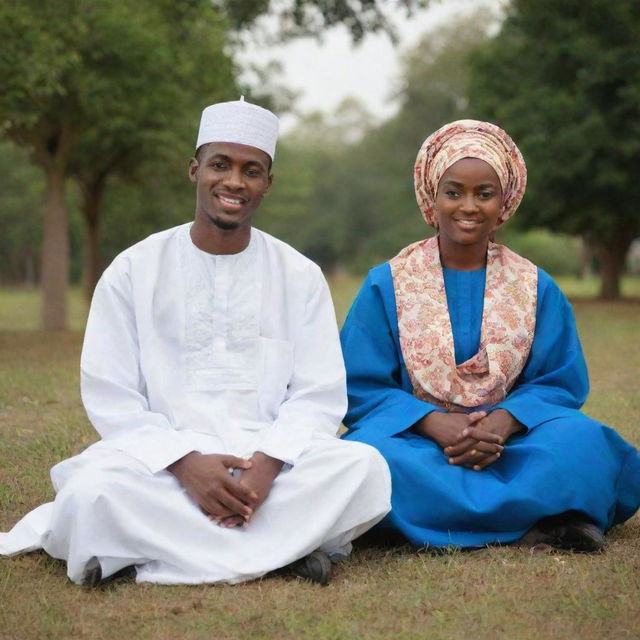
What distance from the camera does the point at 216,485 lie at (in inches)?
139

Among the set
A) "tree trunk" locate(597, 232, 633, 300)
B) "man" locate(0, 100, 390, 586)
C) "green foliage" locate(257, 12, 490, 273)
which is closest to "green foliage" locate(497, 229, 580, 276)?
"green foliage" locate(257, 12, 490, 273)

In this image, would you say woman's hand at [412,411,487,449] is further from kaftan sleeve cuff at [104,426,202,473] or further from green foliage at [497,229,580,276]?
green foliage at [497,229,580,276]

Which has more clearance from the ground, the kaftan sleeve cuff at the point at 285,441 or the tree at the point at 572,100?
the tree at the point at 572,100

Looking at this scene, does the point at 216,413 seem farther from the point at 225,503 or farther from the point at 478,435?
the point at 478,435

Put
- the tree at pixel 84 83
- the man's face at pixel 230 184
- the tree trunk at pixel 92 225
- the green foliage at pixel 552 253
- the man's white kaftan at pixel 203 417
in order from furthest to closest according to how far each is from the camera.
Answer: the green foliage at pixel 552 253, the tree trunk at pixel 92 225, the tree at pixel 84 83, the man's face at pixel 230 184, the man's white kaftan at pixel 203 417

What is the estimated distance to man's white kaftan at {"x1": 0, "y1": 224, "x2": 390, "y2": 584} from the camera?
3.53 metres

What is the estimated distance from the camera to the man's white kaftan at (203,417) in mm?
3533

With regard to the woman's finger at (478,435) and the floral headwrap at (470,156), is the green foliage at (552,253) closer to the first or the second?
the floral headwrap at (470,156)

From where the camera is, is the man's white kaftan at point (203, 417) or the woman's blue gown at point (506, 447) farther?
the woman's blue gown at point (506, 447)

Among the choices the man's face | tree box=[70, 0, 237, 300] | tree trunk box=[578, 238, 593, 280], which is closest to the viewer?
the man's face

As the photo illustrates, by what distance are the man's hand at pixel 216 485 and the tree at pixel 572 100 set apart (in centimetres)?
1682

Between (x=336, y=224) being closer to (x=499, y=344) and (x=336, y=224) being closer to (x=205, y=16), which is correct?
(x=205, y=16)

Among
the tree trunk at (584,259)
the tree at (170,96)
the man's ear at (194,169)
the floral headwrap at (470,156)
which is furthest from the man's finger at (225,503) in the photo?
the tree trunk at (584,259)

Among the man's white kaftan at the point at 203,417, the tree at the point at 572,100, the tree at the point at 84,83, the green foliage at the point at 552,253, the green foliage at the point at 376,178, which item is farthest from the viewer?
the green foliage at the point at 552,253
